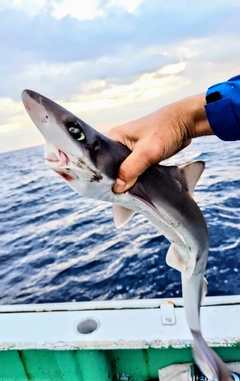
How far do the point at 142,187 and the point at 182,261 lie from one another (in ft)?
2.49

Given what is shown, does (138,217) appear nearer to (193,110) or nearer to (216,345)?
(216,345)

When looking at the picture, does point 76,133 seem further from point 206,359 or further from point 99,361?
point 99,361

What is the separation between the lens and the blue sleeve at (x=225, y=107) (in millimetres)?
2180

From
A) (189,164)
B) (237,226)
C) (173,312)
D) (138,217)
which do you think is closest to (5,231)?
(138,217)

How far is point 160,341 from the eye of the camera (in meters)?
2.92

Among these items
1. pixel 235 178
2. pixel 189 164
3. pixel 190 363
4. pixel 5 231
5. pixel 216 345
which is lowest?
pixel 235 178

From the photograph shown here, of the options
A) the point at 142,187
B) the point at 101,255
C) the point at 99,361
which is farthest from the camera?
the point at 101,255

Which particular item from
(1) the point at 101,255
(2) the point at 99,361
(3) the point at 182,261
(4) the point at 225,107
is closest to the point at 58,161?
(4) the point at 225,107

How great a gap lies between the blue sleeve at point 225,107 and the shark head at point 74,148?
716 millimetres

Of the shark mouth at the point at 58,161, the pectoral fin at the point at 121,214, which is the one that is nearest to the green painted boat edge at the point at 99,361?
the pectoral fin at the point at 121,214

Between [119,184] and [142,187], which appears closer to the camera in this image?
[119,184]

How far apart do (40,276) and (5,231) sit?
5.15 metres

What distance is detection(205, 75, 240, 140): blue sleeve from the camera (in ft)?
7.15

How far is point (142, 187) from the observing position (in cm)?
211
